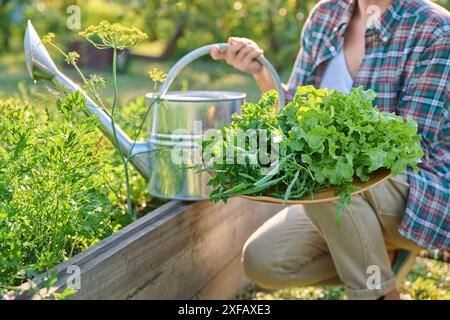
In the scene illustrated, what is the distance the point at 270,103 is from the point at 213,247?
597 millimetres

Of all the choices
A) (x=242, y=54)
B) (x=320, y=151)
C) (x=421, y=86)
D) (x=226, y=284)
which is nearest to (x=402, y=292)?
(x=226, y=284)

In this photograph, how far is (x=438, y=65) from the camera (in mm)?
1702

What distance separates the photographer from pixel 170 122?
67.1 inches

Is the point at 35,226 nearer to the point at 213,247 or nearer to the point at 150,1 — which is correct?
the point at 213,247

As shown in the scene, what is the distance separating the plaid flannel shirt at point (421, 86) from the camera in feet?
5.58

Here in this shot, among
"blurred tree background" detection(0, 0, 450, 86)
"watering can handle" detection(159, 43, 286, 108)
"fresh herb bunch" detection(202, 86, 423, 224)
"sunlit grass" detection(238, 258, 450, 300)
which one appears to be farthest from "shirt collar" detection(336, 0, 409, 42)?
"blurred tree background" detection(0, 0, 450, 86)

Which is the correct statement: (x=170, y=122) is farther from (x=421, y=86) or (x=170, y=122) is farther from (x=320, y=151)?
(x=421, y=86)

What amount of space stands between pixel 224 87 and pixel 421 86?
12.2 feet

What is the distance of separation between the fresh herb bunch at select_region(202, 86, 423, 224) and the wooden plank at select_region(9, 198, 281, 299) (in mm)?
272

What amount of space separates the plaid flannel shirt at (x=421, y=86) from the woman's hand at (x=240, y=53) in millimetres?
305

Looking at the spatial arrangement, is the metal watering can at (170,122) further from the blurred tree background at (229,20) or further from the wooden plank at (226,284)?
the blurred tree background at (229,20)

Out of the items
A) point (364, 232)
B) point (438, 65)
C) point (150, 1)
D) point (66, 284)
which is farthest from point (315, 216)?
point (150, 1)

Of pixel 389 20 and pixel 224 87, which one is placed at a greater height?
pixel 389 20

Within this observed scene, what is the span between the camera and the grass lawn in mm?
2312
